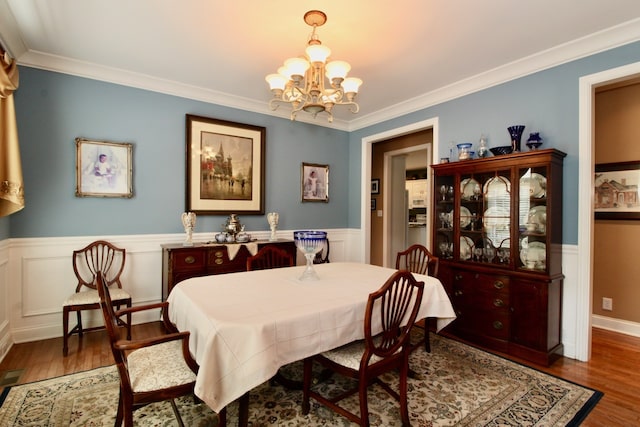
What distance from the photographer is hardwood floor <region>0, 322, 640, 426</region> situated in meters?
2.06

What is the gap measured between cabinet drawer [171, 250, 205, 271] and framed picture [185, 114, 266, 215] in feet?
2.12

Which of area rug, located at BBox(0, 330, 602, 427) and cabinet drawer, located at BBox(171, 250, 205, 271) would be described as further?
cabinet drawer, located at BBox(171, 250, 205, 271)

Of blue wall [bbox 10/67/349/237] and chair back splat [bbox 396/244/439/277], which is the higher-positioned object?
blue wall [bbox 10/67/349/237]

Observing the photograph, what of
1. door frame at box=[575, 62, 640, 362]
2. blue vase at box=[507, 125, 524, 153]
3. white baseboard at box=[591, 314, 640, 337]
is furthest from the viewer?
white baseboard at box=[591, 314, 640, 337]

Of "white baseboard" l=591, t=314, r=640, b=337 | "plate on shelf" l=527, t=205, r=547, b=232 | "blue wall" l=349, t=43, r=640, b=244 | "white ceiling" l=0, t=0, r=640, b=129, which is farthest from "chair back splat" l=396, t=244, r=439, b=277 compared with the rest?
"white baseboard" l=591, t=314, r=640, b=337

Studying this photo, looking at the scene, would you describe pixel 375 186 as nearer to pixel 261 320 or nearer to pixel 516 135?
pixel 516 135

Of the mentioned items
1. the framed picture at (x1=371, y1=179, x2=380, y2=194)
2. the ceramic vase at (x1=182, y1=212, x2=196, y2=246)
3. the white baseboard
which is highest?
the framed picture at (x1=371, y1=179, x2=380, y2=194)

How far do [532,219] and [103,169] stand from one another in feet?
13.3

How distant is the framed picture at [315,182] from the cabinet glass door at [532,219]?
2602 millimetres

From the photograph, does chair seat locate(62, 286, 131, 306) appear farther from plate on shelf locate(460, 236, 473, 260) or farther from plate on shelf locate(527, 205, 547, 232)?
plate on shelf locate(527, 205, 547, 232)

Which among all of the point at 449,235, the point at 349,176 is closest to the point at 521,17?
the point at 449,235

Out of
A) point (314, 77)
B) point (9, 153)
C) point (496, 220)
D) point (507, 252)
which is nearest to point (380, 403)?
point (507, 252)

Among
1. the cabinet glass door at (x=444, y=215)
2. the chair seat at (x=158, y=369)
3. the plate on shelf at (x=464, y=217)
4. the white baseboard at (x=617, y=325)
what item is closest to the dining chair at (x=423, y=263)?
the cabinet glass door at (x=444, y=215)

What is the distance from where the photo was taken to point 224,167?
3949 mm
